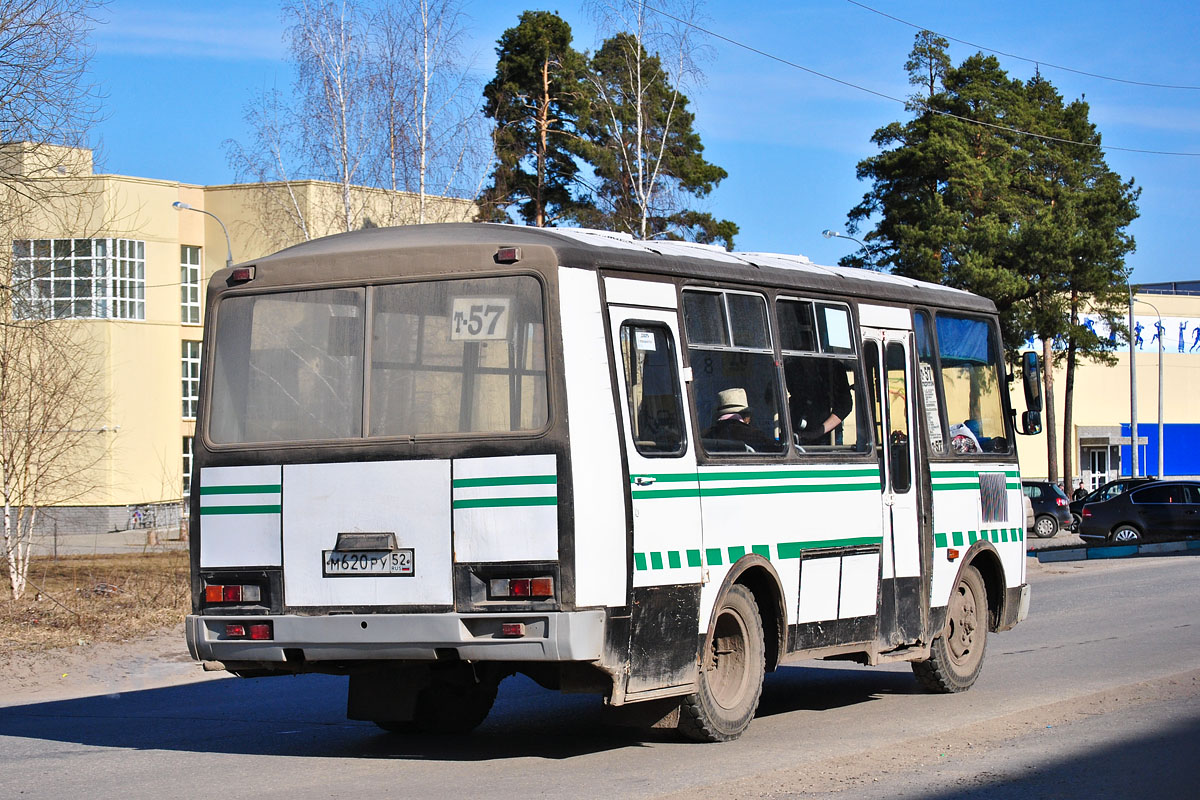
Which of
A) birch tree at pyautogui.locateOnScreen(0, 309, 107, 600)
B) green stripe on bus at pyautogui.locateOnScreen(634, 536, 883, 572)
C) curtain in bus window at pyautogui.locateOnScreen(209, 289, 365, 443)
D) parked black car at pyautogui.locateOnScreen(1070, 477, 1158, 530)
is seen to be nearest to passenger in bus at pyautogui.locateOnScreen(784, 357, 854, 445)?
green stripe on bus at pyautogui.locateOnScreen(634, 536, 883, 572)

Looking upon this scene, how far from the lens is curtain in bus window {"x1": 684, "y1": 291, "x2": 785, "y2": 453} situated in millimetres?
9547

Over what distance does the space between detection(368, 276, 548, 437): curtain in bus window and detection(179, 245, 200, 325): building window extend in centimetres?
5026

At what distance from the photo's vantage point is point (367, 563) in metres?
8.63

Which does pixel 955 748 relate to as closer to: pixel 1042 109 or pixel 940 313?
pixel 940 313

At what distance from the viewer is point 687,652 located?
356 inches

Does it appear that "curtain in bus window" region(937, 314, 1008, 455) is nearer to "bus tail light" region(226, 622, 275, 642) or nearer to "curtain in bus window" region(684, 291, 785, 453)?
"curtain in bus window" region(684, 291, 785, 453)

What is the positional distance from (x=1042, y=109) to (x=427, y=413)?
5181 cm

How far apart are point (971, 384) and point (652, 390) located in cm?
491

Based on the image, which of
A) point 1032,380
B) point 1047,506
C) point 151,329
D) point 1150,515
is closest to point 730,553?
point 1032,380

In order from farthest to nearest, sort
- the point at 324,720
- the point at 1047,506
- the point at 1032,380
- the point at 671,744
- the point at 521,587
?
the point at 1047,506 → the point at 1032,380 → the point at 324,720 → the point at 671,744 → the point at 521,587

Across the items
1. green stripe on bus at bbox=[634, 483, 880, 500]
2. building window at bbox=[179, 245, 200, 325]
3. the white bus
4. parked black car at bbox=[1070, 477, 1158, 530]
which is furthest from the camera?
building window at bbox=[179, 245, 200, 325]

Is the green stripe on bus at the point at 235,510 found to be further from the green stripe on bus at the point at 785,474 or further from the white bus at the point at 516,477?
the green stripe on bus at the point at 785,474

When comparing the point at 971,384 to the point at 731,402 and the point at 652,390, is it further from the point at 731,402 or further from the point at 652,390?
the point at 652,390

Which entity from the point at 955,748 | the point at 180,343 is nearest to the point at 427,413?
the point at 955,748
